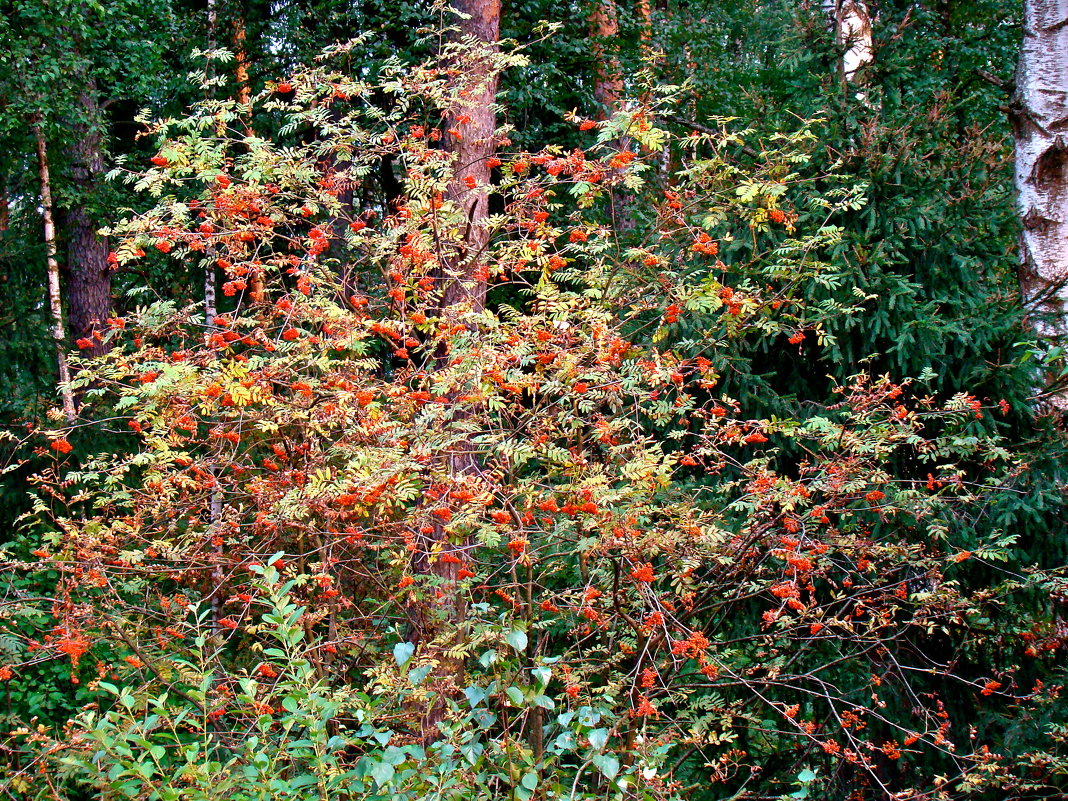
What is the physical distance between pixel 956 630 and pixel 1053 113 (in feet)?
9.47

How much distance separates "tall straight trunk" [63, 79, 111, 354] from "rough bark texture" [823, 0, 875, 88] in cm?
753

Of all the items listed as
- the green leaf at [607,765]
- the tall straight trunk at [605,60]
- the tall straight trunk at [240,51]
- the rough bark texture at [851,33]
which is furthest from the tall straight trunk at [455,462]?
the tall straight trunk at [240,51]

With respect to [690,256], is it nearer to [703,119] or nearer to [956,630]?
[956,630]

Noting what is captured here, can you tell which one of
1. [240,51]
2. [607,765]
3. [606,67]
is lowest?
[607,765]

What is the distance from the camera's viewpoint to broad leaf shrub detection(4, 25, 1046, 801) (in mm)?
3488

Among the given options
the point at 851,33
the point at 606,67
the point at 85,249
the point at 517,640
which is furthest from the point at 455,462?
the point at 85,249

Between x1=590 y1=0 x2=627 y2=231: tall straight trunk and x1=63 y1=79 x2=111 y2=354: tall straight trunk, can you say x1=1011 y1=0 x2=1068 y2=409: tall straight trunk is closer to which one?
x1=590 y1=0 x2=627 y2=231: tall straight trunk

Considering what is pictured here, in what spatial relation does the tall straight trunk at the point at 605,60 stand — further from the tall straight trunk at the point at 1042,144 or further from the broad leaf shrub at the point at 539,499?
the broad leaf shrub at the point at 539,499

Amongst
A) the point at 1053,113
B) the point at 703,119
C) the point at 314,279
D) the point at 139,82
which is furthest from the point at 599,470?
the point at 703,119

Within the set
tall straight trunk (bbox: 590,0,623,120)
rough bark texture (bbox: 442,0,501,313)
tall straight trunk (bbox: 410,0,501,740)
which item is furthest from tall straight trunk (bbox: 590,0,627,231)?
tall straight trunk (bbox: 410,0,501,740)

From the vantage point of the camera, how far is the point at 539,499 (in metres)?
3.65

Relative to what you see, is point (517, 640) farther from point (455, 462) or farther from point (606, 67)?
point (606, 67)

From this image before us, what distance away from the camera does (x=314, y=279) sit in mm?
4258

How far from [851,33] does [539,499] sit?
11.8 feet
